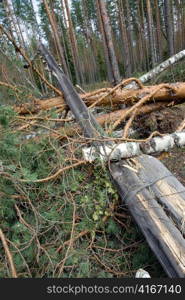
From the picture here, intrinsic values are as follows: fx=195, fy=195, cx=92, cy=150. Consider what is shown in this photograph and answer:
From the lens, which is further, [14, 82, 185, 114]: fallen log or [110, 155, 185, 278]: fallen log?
[14, 82, 185, 114]: fallen log

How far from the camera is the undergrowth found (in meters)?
1.66

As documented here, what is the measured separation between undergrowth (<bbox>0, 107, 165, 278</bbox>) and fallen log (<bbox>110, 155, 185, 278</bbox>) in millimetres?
191

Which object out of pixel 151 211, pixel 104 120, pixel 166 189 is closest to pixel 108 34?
pixel 104 120

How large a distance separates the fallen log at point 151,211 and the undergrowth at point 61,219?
0.63 ft

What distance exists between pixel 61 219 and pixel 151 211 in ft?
2.77

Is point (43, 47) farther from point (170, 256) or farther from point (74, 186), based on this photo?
point (170, 256)

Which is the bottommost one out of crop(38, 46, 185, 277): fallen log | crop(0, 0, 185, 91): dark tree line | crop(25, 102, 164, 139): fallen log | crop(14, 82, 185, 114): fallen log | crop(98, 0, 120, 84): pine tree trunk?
crop(38, 46, 185, 277): fallen log

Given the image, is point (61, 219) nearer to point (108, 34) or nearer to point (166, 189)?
point (166, 189)

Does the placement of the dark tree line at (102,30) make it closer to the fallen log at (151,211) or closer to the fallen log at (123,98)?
the fallen log at (123,98)

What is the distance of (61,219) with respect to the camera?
1.88 metres

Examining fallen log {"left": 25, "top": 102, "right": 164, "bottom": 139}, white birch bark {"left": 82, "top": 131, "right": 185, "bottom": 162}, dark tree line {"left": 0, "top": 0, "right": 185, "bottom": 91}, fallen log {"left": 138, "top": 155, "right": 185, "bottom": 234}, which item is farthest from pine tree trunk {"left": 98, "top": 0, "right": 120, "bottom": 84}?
dark tree line {"left": 0, "top": 0, "right": 185, "bottom": 91}

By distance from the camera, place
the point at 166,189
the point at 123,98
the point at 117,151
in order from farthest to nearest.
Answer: the point at 123,98 < the point at 117,151 < the point at 166,189

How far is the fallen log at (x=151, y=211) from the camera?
4.75 feet

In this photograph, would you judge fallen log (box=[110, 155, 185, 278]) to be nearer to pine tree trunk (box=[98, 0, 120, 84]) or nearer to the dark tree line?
pine tree trunk (box=[98, 0, 120, 84])
